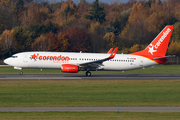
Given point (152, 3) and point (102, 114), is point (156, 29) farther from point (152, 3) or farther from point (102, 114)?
point (102, 114)

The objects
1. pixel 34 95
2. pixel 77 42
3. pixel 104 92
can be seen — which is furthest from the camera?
pixel 77 42

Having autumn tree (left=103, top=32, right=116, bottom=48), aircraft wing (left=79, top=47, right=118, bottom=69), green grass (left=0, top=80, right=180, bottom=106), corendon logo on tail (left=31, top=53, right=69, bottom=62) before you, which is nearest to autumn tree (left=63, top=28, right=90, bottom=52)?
autumn tree (left=103, top=32, right=116, bottom=48)

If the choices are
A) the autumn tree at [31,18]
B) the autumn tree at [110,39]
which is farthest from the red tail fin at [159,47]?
the autumn tree at [31,18]

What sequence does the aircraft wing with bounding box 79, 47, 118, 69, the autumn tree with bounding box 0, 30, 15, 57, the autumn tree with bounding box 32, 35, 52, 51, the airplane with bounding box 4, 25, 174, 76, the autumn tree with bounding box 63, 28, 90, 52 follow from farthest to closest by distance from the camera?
the autumn tree with bounding box 63, 28, 90, 52 → the autumn tree with bounding box 32, 35, 52, 51 → the autumn tree with bounding box 0, 30, 15, 57 → the airplane with bounding box 4, 25, 174, 76 → the aircraft wing with bounding box 79, 47, 118, 69

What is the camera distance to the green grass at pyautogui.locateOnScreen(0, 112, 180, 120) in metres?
15.6

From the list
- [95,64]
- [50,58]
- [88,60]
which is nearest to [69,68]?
[50,58]

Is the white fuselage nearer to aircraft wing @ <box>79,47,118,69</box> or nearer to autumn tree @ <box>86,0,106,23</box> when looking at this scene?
aircraft wing @ <box>79,47,118,69</box>

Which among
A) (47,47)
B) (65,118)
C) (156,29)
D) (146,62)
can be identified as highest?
(156,29)

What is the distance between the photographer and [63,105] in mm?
19625

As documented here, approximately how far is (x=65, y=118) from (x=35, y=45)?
78.1 metres

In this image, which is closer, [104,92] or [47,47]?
[104,92]

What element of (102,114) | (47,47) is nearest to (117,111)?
(102,114)

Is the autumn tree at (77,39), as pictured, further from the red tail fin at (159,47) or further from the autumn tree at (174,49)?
the red tail fin at (159,47)

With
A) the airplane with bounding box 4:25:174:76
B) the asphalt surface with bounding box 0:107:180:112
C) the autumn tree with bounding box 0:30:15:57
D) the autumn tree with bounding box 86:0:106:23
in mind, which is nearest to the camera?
the asphalt surface with bounding box 0:107:180:112
